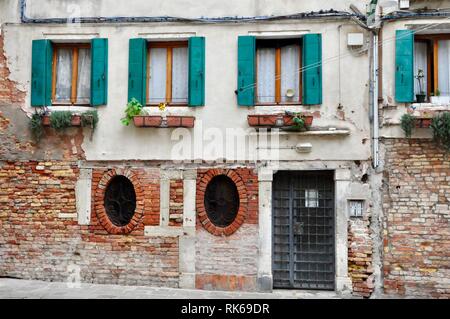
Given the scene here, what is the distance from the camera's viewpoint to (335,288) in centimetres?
902

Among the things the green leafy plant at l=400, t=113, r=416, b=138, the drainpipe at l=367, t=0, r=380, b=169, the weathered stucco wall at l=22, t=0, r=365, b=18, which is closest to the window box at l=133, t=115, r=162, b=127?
the weathered stucco wall at l=22, t=0, r=365, b=18

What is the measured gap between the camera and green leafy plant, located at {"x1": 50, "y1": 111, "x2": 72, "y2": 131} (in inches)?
368

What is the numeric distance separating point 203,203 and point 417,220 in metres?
3.84

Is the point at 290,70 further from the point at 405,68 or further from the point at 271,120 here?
the point at 405,68

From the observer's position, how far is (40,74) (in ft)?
31.6

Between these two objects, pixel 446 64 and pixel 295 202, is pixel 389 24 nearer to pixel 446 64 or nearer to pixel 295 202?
pixel 446 64

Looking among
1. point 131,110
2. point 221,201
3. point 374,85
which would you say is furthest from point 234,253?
point 374,85

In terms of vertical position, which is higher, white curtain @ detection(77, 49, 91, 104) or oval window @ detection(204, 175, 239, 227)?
white curtain @ detection(77, 49, 91, 104)

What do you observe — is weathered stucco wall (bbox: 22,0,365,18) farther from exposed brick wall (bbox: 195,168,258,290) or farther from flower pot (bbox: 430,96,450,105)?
exposed brick wall (bbox: 195,168,258,290)

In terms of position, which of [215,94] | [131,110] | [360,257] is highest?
[215,94]

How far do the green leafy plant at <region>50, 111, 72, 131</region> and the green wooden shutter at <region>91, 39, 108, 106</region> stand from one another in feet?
1.72

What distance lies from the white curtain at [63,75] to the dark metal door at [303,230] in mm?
4461

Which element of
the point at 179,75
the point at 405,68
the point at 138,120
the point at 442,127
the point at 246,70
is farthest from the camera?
the point at 179,75

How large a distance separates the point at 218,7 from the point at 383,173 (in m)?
4.37
